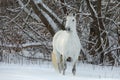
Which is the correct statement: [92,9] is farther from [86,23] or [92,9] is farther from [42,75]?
[42,75]

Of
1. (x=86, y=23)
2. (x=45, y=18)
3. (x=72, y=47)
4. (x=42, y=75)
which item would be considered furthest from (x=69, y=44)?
(x=86, y=23)

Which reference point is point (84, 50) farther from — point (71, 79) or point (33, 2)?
point (71, 79)

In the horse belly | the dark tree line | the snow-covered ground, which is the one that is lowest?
the snow-covered ground

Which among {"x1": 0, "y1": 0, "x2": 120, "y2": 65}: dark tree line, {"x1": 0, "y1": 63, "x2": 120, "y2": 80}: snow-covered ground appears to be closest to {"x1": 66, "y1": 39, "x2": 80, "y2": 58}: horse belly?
{"x1": 0, "y1": 63, "x2": 120, "y2": 80}: snow-covered ground

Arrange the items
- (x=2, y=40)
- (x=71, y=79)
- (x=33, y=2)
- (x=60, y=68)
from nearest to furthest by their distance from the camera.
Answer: (x=71, y=79)
(x=60, y=68)
(x=33, y=2)
(x=2, y=40)

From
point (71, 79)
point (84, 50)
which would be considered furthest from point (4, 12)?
point (71, 79)

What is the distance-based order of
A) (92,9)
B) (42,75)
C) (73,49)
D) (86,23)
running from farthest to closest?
(86,23), (92,9), (73,49), (42,75)

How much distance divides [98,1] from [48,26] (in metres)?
1.97

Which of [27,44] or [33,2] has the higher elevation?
[33,2]

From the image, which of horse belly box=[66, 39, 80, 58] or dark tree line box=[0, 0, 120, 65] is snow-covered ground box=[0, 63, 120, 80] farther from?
dark tree line box=[0, 0, 120, 65]

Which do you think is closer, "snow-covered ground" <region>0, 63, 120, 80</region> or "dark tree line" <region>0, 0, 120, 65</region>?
"snow-covered ground" <region>0, 63, 120, 80</region>

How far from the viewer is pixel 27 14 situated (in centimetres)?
1348

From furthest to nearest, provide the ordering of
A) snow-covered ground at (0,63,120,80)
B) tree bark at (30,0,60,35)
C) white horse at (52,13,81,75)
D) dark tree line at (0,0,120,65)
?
dark tree line at (0,0,120,65), tree bark at (30,0,60,35), white horse at (52,13,81,75), snow-covered ground at (0,63,120,80)

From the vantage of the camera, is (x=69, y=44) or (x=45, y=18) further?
(x=45, y=18)
